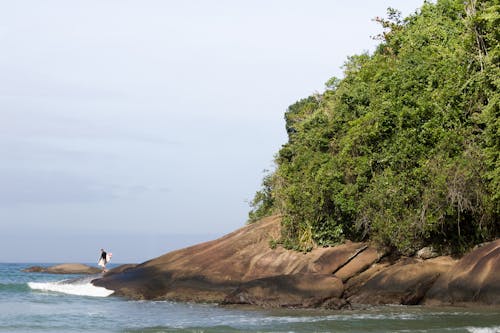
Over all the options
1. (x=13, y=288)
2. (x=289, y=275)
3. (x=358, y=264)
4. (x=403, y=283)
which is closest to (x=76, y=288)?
(x=13, y=288)

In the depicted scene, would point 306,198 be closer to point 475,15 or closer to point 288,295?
point 288,295

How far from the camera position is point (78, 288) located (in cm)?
3591

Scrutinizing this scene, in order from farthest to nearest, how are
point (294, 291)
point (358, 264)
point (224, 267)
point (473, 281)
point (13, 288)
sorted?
point (13, 288), point (224, 267), point (358, 264), point (294, 291), point (473, 281)

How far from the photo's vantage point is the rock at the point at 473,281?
21906 mm

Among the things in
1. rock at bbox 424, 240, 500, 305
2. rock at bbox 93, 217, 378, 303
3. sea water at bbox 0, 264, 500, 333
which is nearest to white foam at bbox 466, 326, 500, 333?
sea water at bbox 0, 264, 500, 333

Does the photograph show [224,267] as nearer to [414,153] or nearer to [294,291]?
[294,291]

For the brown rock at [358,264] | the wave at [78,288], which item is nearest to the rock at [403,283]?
the brown rock at [358,264]

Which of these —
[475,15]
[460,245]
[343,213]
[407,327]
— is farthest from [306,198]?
[407,327]

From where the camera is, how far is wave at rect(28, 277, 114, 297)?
33.2 metres

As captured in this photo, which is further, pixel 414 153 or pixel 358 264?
pixel 358 264

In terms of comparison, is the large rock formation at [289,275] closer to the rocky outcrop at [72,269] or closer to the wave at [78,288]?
the wave at [78,288]

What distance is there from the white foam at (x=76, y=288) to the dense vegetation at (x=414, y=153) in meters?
8.66

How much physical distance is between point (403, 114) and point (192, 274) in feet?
34.7

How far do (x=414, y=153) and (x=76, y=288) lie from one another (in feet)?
59.4
